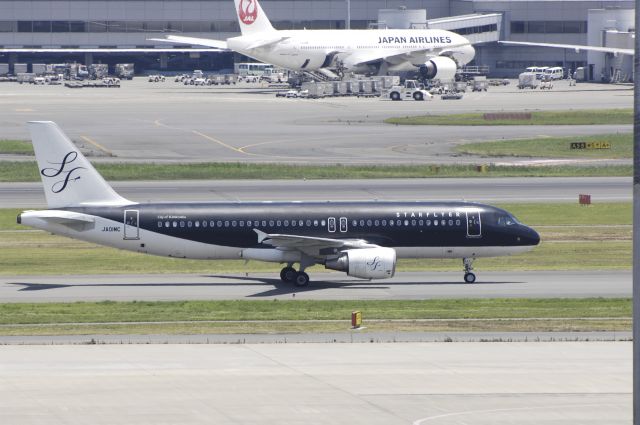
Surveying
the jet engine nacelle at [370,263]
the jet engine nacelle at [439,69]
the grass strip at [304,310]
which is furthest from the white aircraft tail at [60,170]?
the jet engine nacelle at [439,69]

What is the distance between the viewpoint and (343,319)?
43.2m

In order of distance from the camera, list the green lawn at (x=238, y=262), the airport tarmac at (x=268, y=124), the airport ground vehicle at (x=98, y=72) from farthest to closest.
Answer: the airport ground vehicle at (x=98, y=72) → the airport tarmac at (x=268, y=124) → the green lawn at (x=238, y=262)

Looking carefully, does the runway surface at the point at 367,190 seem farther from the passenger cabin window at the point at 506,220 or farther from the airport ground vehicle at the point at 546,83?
the airport ground vehicle at the point at 546,83

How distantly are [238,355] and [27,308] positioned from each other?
11.8 metres

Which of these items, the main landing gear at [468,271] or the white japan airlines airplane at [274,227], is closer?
the white japan airlines airplane at [274,227]

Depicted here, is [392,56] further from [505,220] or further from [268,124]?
[505,220]

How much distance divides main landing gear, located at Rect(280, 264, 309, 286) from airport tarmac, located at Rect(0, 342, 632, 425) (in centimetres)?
1263

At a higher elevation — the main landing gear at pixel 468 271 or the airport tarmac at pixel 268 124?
the airport tarmac at pixel 268 124

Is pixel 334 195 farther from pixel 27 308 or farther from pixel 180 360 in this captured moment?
pixel 180 360

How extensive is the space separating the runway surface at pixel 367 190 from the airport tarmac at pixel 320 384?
36.8 meters

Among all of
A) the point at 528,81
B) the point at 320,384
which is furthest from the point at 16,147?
the point at 528,81

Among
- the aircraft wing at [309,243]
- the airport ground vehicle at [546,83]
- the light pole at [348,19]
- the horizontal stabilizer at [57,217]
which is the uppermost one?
the light pole at [348,19]

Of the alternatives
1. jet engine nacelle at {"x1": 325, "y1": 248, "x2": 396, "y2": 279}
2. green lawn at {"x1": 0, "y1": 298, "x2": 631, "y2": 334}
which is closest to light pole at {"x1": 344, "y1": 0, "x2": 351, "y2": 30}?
jet engine nacelle at {"x1": 325, "y1": 248, "x2": 396, "y2": 279}

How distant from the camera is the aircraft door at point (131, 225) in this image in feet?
167
